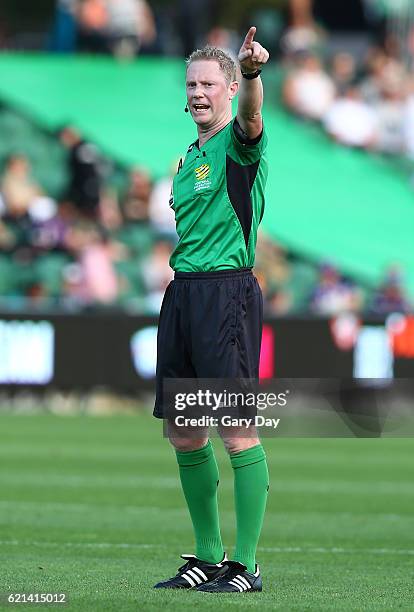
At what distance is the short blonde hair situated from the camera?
6309 mm

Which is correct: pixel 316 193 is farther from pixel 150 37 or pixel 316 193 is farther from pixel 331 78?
pixel 150 37

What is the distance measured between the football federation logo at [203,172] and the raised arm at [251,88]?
0.29 metres

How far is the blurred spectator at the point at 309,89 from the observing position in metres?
24.3

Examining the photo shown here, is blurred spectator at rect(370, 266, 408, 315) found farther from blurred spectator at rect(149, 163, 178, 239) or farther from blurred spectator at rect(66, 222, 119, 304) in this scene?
blurred spectator at rect(66, 222, 119, 304)

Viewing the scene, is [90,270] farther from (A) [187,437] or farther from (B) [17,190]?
(A) [187,437]

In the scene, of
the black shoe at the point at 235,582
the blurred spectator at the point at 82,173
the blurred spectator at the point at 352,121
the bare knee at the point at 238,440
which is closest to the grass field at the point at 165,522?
the black shoe at the point at 235,582

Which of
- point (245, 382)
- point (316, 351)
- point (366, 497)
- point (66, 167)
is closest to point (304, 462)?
point (366, 497)

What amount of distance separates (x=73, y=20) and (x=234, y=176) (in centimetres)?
1836

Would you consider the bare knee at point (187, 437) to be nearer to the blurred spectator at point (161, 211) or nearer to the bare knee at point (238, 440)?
the bare knee at point (238, 440)

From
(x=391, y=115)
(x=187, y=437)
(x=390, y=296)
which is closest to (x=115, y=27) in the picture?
(x=391, y=115)

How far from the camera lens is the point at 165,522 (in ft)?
31.4

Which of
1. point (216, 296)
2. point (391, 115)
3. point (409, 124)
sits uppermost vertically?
point (391, 115)

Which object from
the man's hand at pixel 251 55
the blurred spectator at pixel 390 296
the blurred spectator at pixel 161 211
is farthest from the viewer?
the blurred spectator at pixel 161 211

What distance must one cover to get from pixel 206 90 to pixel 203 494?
1.75 meters
